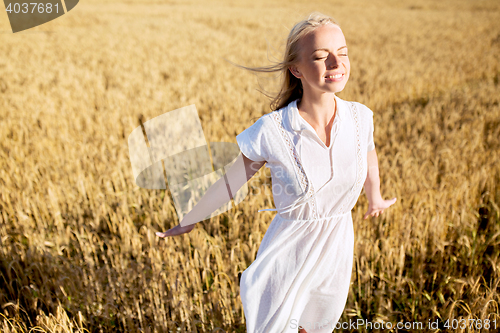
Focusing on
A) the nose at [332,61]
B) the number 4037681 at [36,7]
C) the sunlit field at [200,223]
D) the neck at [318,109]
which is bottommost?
the sunlit field at [200,223]

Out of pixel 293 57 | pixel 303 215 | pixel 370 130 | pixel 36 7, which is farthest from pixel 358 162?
pixel 36 7

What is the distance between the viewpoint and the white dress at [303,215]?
0.94 meters

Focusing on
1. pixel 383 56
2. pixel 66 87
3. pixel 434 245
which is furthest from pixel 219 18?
pixel 434 245

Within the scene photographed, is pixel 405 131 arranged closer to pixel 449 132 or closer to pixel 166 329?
pixel 449 132

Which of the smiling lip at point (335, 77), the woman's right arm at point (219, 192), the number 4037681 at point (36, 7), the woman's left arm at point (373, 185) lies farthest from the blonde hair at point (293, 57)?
the number 4037681 at point (36, 7)

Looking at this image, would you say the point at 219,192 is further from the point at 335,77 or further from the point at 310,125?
the point at 335,77

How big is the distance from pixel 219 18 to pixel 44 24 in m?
6.85

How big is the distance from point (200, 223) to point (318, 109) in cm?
156

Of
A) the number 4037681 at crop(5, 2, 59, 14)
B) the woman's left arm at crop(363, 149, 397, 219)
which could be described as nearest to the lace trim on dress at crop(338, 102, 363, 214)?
the woman's left arm at crop(363, 149, 397, 219)

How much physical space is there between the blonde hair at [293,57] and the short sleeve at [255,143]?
0.50ft

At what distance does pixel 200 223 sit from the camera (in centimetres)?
232

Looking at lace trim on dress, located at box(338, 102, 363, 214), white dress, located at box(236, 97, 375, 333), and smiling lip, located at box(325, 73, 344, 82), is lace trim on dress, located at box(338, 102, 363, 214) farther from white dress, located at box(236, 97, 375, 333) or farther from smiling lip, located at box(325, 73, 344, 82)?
smiling lip, located at box(325, 73, 344, 82)

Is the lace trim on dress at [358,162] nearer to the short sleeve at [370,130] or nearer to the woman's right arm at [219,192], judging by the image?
the short sleeve at [370,130]

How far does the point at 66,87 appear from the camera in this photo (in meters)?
5.27
